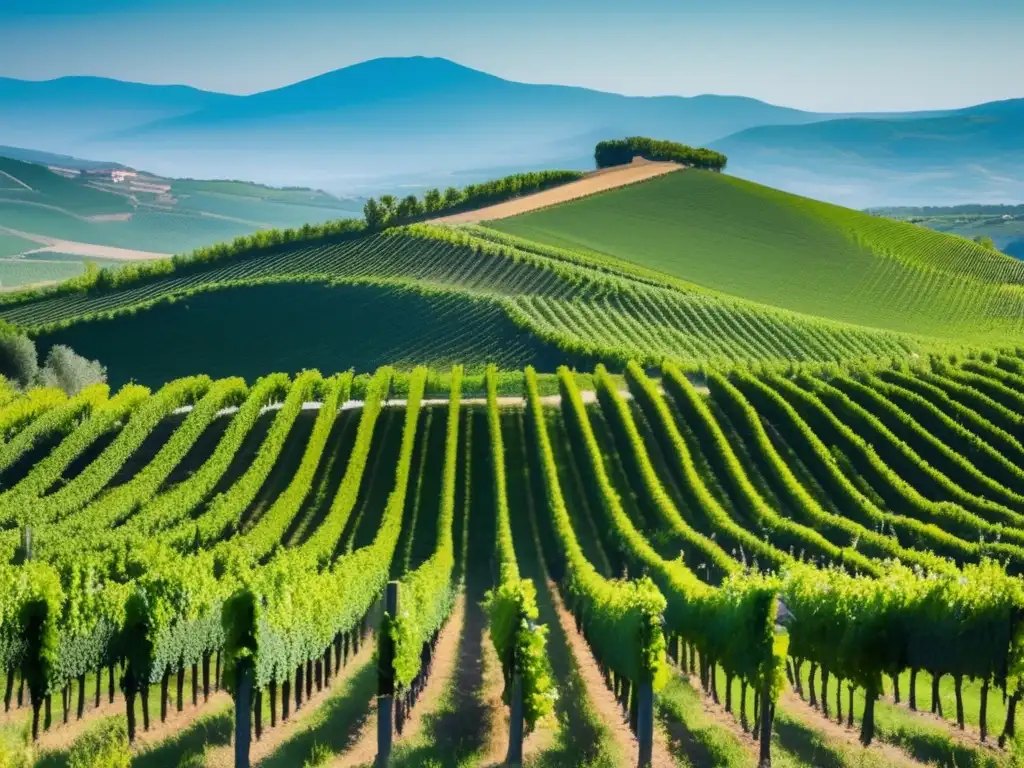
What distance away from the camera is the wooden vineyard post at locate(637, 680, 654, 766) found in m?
23.6

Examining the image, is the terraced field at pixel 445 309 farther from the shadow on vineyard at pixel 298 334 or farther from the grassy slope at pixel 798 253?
the grassy slope at pixel 798 253

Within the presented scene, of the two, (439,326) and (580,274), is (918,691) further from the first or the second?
(580,274)

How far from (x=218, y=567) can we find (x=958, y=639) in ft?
78.9

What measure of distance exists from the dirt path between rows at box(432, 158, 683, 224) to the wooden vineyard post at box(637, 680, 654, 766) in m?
107

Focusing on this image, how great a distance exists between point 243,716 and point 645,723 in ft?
29.9

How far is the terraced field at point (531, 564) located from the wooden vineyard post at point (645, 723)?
0.07 m

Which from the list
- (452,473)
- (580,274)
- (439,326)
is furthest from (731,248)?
(452,473)

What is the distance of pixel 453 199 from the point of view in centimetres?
14000

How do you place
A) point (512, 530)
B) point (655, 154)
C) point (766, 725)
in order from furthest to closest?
point (655, 154) → point (512, 530) → point (766, 725)

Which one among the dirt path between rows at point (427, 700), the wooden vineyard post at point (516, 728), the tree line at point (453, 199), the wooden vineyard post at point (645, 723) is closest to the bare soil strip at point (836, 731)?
the wooden vineyard post at point (645, 723)

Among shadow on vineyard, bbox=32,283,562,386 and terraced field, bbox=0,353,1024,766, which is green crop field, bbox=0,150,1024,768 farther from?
shadow on vineyard, bbox=32,283,562,386

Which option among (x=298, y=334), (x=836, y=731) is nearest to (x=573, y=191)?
(x=298, y=334)

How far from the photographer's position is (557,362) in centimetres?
7769

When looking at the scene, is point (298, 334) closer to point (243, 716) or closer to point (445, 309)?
point (445, 309)
